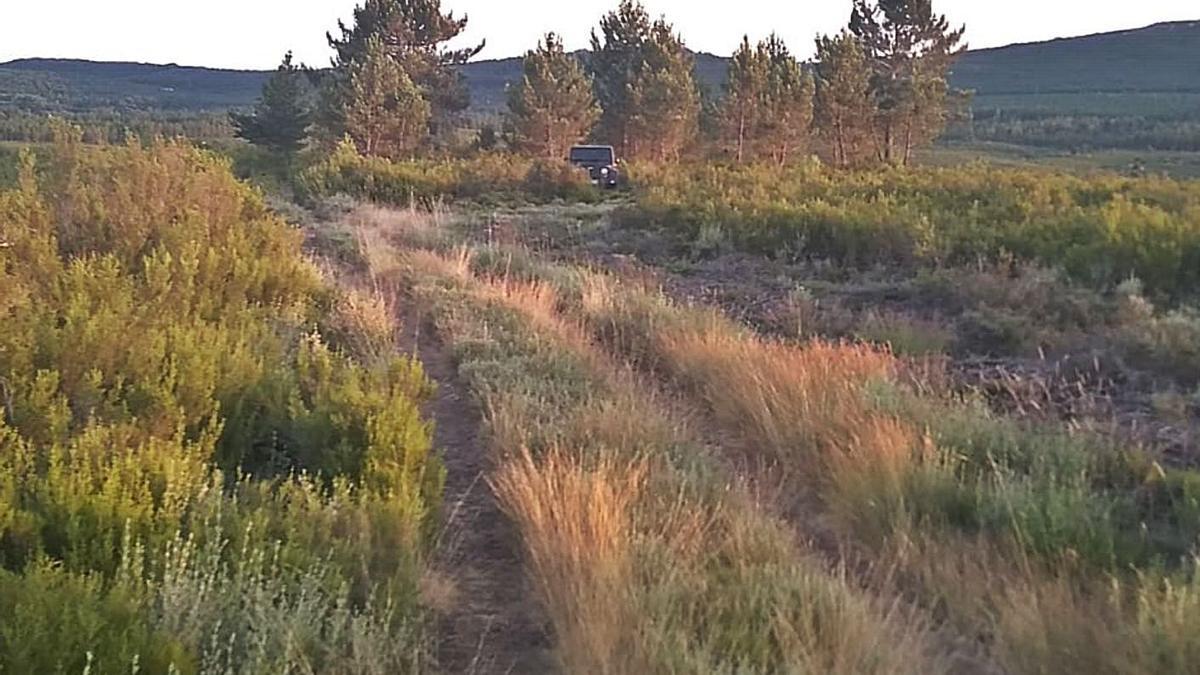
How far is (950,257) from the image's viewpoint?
13.4 meters

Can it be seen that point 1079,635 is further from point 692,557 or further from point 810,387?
point 810,387

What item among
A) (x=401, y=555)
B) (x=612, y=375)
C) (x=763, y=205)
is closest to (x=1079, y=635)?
(x=401, y=555)

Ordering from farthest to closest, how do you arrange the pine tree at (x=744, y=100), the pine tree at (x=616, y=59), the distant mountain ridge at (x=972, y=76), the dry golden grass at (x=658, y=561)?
the distant mountain ridge at (x=972, y=76) < the pine tree at (x=616, y=59) < the pine tree at (x=744, y=100) < the dry golden grass at (x=658, y=561)

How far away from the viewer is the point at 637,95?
40.1m

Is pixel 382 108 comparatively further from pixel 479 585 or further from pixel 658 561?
pixel 658 561

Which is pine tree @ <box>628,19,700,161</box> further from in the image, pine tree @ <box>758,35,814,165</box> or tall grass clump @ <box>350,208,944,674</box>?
tall grass clump @ <box>350,208,944,674</box>

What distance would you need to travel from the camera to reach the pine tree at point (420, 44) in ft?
147

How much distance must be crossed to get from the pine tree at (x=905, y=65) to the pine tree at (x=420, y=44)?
1605cm

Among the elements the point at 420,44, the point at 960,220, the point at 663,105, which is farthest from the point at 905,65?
the point at 960,220

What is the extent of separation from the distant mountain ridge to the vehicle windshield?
299 feet

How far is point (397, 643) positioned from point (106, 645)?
33.0 inches

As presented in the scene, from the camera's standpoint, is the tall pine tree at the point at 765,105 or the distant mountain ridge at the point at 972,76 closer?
the tall pine tree at the point at 765,105

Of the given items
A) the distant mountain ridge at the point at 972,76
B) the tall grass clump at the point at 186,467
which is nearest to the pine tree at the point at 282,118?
the tall grass clump at the point at 186,467

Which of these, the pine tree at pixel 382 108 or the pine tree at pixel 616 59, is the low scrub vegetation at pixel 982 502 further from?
the pine tree at pixel 616 59
